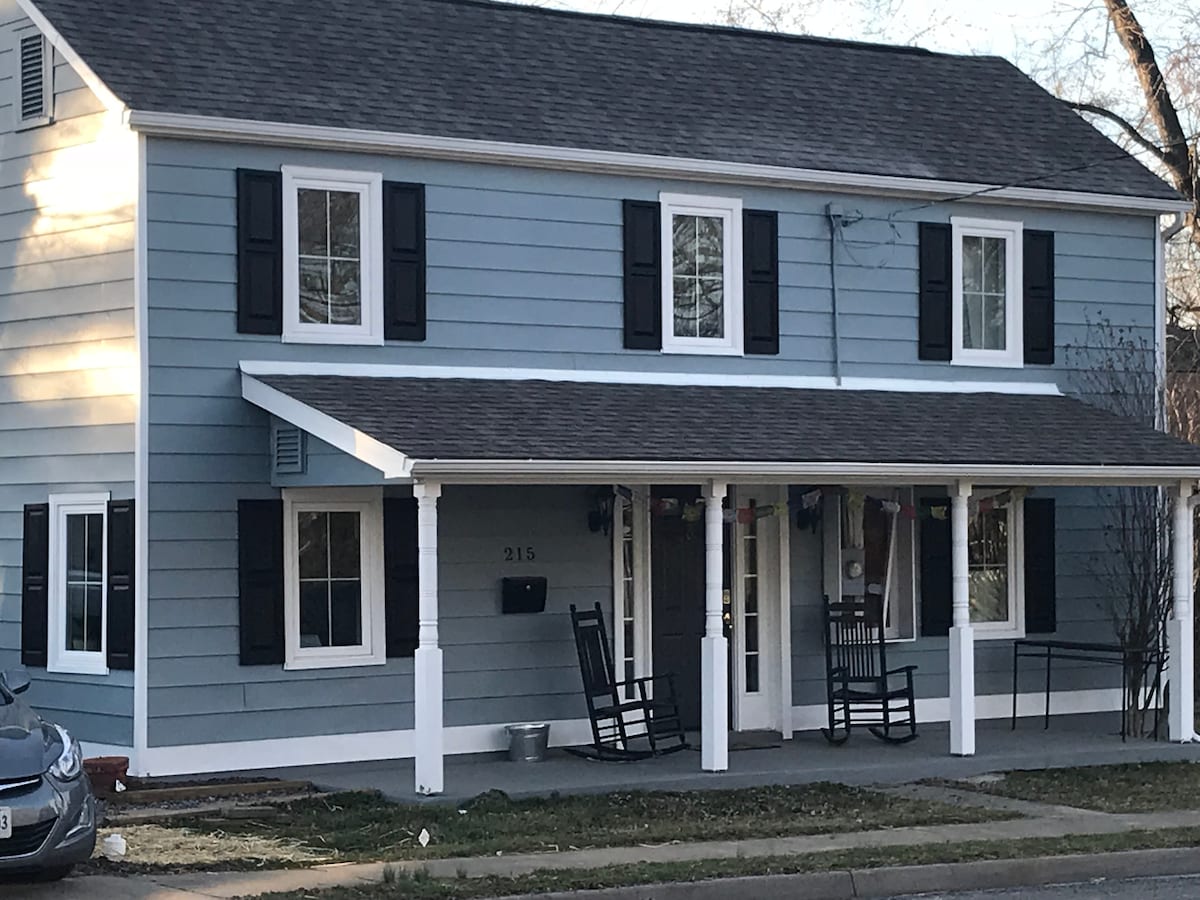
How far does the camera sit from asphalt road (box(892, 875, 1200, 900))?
1101 cm

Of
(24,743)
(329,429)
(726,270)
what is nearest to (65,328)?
(329,429)

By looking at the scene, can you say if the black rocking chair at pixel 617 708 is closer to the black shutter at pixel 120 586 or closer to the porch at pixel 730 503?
the porch at pixel 730 503

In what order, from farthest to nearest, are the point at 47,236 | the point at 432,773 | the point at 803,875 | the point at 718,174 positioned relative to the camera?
the point at 718,174 → the point at 47,236 → the point at 432,773 → the point at 803,875

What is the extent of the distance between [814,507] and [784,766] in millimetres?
2991

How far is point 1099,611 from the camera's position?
1900 cm

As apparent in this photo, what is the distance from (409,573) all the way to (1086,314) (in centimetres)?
741

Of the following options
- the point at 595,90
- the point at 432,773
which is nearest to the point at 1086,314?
the point at 595,90

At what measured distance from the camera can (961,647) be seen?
53.0 ft

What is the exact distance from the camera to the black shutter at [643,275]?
1678cm

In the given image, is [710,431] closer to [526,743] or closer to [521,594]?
[521,594]

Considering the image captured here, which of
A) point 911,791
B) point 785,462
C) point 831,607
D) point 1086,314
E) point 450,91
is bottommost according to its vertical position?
point 911,791

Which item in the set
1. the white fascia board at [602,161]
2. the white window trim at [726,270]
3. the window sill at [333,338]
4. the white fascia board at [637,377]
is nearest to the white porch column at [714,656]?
the white fascia board at [637,377]

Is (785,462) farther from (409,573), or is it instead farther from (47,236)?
(47,236)

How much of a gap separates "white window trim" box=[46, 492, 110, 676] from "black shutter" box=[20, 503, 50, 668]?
0.17ft
